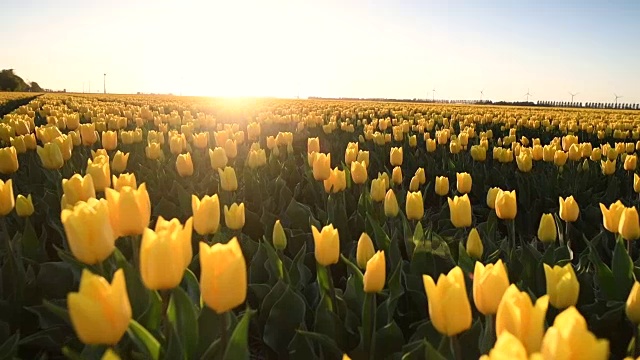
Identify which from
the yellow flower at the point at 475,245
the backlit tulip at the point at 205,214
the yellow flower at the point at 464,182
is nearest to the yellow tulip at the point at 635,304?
the yellow flower at the point at 475,245

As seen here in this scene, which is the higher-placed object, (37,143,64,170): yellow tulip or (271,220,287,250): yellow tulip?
(37,143,64,170): yellow tulip

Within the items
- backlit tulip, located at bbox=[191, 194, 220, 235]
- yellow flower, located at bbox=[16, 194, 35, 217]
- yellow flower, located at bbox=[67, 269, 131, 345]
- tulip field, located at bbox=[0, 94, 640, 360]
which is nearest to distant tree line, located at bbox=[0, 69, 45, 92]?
tulip field, located at bbox=[0, 94, 640, 360]

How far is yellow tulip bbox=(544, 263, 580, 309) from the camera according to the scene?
1.82m

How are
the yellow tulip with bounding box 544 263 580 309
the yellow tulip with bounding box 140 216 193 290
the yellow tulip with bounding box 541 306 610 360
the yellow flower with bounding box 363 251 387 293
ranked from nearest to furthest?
the yellow tulip with bounding box 541 306 610 360 → the yellow tulip with bounding box 140 216 193 290 → the yellow tulip with bounding box 544 263 580 309 → the yellow flower with bounding box 363 251 387 293

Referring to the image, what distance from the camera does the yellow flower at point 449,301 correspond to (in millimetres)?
1430

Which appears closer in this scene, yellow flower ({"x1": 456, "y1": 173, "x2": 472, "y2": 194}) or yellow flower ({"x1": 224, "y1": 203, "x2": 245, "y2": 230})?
yellow flower ({"x1": 224, "y1": 203, "x2": 245, "y2": 230})

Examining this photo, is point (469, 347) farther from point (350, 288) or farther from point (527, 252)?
point (527, 252)

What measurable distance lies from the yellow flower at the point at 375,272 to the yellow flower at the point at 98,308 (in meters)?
0.89

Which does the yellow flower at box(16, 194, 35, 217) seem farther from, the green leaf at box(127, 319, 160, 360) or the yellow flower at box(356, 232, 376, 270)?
the yellow flower at box(356, 232, 376, 270)

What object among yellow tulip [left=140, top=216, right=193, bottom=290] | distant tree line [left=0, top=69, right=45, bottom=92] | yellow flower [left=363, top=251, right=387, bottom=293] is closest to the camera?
yellow tulip [left=140, top=216, right=193, bottom=290]

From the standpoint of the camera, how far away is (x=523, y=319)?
47.0 inches

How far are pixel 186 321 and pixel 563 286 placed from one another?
1.23 metres

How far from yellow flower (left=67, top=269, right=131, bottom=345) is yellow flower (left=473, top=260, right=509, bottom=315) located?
0.92m

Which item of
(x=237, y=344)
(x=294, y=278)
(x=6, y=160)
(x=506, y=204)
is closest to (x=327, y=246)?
(x=294, y=278)
